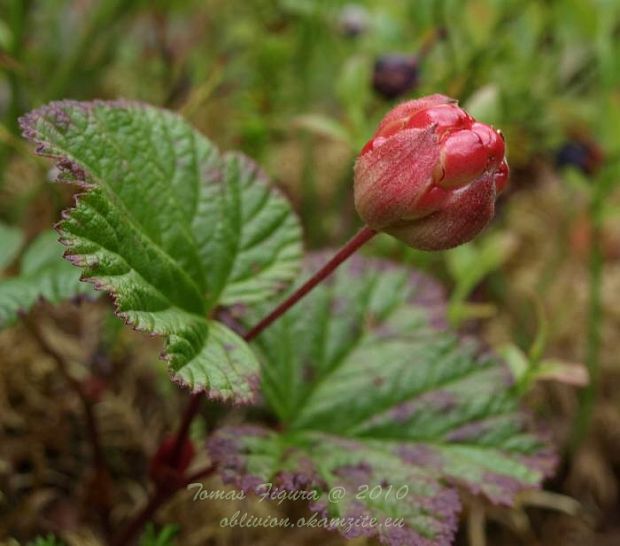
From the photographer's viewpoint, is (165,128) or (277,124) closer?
(165,128)

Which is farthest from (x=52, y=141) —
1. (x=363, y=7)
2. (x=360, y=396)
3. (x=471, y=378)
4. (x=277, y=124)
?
(x=363, y=7)

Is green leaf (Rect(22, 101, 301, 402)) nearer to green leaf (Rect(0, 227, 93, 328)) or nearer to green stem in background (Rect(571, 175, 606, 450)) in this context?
green leaf (Rect(0, 227, 93, 328))

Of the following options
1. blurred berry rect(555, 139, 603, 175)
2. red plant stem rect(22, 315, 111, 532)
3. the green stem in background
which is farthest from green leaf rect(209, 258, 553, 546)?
blurred berry rect(555, 139, 603, 175)

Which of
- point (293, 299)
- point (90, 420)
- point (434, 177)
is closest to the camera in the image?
point (434, 177)

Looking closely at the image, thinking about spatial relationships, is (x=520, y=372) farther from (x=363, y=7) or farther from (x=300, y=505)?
(x=363, y=7)

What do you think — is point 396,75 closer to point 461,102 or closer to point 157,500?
point 461,102

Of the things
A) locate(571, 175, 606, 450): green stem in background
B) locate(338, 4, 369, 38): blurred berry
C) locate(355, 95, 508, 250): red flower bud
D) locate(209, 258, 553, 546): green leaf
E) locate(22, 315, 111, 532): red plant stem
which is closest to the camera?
locate(355, 95, 508, 250): red flower bud

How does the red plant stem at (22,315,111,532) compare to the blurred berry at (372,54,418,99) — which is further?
the blurred berry at (372,54,418,99)

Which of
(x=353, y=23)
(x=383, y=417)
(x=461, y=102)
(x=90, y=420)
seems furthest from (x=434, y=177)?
(x=353, y=23)
